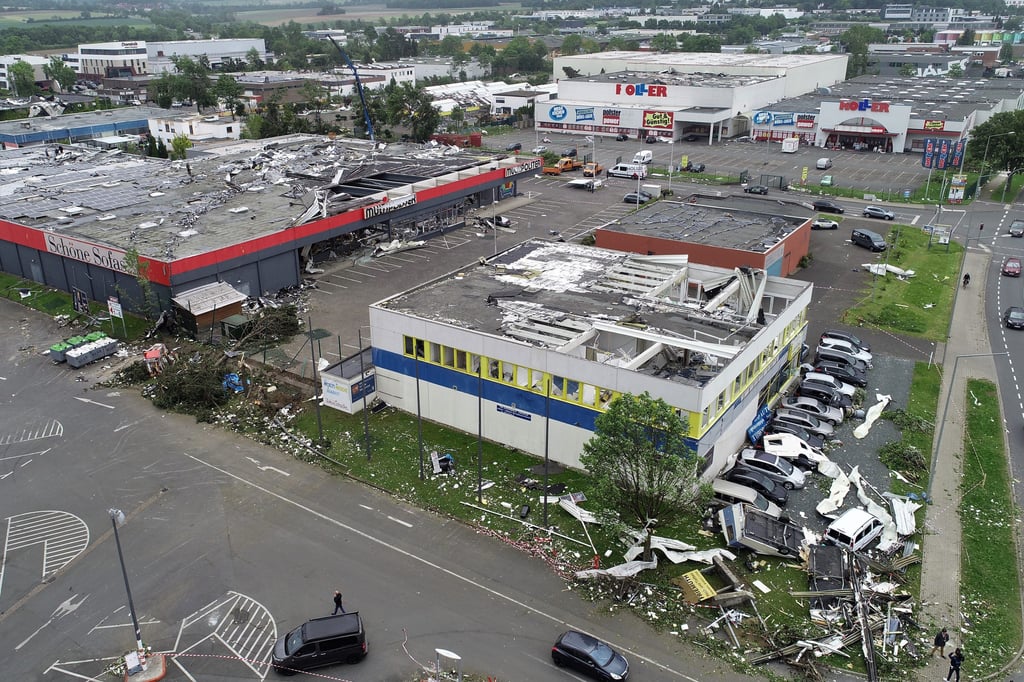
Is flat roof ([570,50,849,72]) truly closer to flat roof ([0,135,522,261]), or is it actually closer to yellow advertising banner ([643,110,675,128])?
yellow advertising banner ([643,110,675,128])

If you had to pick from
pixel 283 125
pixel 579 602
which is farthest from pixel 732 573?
pixel 283 125

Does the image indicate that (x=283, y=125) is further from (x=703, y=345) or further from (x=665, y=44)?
(x=665, y=44)

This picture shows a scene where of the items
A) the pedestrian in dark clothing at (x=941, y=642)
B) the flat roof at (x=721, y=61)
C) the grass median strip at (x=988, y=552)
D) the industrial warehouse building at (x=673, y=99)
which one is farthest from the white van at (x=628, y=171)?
the pedestrian in dark clothing at (x=941, y=642)

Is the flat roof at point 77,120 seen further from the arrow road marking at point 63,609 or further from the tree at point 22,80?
the arrow road marking at point 63,609

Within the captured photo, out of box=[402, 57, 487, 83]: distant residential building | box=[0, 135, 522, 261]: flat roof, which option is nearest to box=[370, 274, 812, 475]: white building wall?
box=[0, 135, 522, 261]: flat roof

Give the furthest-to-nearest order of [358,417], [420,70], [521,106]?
[420,70], [521,106], [358,417]
